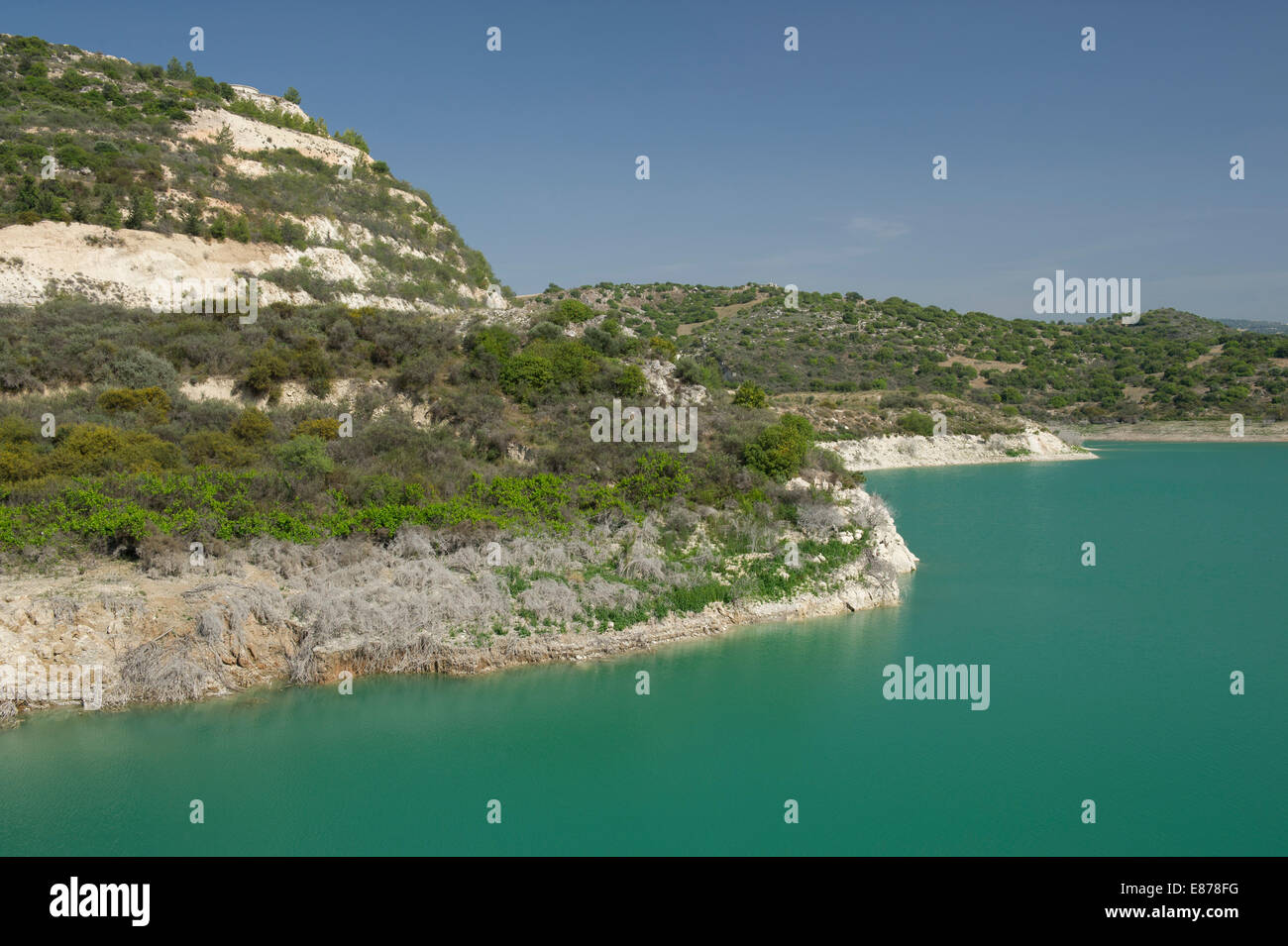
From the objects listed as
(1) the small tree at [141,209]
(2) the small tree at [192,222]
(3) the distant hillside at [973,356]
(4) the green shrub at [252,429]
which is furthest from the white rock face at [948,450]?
(1) the small tree at [141,209]

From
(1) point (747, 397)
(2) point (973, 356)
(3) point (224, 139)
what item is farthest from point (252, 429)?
(2) point (973, 356)

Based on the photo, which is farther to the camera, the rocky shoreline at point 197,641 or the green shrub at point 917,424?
the green shrub at point 917,424

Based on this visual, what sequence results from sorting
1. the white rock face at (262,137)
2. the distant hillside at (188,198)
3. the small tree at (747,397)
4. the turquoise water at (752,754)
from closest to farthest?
the turquoise water at (752,754) → the small tree at (747,397) → the distant hillside at (188,198) → the white rock face at (262,137)

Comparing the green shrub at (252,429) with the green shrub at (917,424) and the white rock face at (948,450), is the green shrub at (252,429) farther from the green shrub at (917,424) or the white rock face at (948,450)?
the green shrub at (917,424)

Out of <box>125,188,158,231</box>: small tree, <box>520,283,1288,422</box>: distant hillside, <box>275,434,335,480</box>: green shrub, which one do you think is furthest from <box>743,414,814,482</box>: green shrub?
<box>520,283,1288,422</box>: distant hillside

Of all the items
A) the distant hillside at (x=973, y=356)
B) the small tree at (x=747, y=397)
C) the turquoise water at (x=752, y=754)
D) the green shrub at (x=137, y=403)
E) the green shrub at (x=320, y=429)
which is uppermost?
the distant hillside at (x=973, y=356)

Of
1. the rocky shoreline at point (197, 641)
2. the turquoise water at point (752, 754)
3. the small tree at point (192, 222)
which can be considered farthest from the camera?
the small tree at point (192, 222)

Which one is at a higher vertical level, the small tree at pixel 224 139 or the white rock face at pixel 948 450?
the small tree at pixel 224 139
